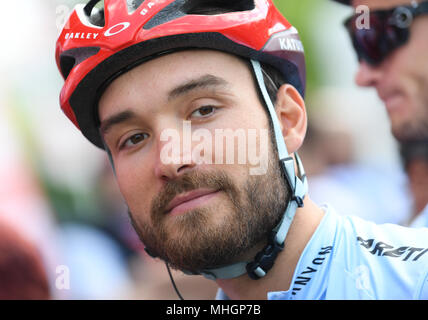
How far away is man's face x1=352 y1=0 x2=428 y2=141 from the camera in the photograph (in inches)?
116

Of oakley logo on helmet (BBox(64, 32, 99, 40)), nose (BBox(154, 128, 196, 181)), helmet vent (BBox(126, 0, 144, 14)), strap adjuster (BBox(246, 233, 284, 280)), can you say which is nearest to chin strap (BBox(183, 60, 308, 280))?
strap adjuster (BBox(246, 233, 284, 280))

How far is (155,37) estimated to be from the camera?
182 centimetres

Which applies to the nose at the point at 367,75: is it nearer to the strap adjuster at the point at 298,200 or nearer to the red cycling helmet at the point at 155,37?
the red cycling helmet at the point at 155,37

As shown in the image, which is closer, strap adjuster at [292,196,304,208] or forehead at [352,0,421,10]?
strap adjuster at [292,196,304,208]

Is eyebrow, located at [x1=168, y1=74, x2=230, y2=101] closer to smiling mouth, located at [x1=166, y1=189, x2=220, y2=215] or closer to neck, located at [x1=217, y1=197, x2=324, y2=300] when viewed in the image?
smiling mouth, located at [x1=166, y1=189, x2=220, y2=215]

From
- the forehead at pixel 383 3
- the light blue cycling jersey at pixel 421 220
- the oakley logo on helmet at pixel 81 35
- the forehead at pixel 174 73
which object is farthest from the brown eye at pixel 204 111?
the light blue cycling jersey at pixel 421 220

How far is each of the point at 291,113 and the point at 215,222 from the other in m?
0.76

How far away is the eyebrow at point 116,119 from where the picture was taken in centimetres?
188

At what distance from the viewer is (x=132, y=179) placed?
1919mm

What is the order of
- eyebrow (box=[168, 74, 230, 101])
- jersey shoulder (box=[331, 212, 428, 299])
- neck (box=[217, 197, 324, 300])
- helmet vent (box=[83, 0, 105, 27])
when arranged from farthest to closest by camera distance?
helmet vent (box=[83, 0, 105, 27]) → neck (box=[217, 197, 324, 300]) → eyebrow (box=[168, 74, 230, 101]) → jersey shoulder (box=[331, 212, 428, 299])

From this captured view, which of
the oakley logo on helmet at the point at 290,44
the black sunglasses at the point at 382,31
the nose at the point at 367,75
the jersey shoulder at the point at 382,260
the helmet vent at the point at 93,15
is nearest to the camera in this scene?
the jersey shoulder at the point at 382,260

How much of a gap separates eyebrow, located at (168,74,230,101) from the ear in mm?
393

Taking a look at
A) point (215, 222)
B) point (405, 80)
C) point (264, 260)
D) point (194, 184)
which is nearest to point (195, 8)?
point (194, 184)

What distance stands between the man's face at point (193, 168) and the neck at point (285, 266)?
0.49 feet
